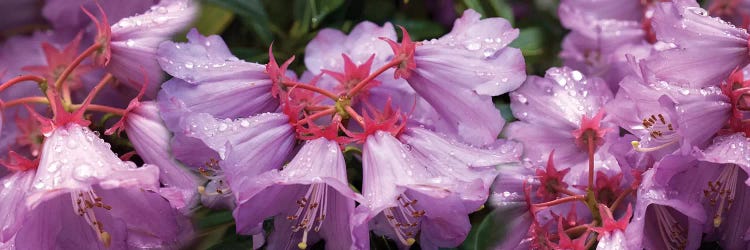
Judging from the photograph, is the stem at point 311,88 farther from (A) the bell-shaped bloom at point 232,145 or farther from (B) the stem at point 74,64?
(B) the stem at point 74,64

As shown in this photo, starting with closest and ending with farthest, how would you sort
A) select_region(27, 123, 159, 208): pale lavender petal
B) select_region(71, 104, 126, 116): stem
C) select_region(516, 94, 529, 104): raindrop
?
1. select_region(27, 123, 159, 208): pale lavender petal
2. select_region(71, 104, 126, 116): stem
3. select_region(516, 94, 529, 104): raindrop

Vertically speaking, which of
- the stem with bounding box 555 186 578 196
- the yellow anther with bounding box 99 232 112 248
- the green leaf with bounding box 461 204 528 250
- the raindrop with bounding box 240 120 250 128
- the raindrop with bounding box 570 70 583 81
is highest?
the raindrop with bounding box 240 120 250 128

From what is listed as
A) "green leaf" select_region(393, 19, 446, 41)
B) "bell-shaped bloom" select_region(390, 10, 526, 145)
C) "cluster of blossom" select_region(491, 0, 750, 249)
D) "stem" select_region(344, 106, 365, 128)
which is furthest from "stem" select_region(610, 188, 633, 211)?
"green leaf" select_region(393, 19, 446, 41)

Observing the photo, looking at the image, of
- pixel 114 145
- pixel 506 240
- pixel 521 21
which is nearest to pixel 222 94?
pixel 114 145

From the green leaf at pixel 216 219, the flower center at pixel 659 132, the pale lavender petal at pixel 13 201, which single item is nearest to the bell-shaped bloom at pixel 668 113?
the flower center at pixel 659 132

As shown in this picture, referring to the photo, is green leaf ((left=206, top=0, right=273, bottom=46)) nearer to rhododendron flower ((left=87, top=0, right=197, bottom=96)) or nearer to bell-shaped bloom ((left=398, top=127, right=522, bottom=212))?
rhododendron flower ((left=87, top=0, right=197, bottom=96))

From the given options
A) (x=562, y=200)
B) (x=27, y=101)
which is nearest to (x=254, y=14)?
(x=27, y=101)

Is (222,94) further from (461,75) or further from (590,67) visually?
(590,67)
